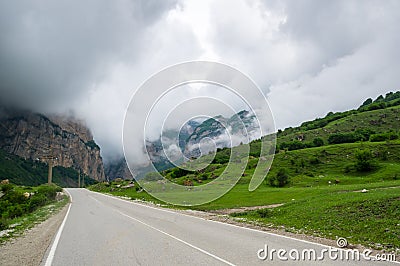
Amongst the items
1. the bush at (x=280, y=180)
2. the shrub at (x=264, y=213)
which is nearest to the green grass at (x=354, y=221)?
the shrub at (x=264, y=213)

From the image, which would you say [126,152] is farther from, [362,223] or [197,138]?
[362,223]

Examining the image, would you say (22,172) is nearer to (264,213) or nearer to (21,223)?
(21,223)

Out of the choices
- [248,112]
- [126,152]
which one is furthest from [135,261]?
Answer: [248,112]

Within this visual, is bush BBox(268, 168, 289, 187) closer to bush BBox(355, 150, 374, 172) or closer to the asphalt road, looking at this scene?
bush BBox(355, 150, 374, 172)

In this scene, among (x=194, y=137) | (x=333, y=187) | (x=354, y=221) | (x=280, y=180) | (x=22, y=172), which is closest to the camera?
(x=354, y=221)

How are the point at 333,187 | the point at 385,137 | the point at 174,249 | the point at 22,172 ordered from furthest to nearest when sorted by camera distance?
the point at 22,172, the point at 385,137, the point at 333,187, the point at 174,249

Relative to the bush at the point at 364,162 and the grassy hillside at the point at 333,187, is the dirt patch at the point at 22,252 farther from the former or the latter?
the bush at the point at 364,162

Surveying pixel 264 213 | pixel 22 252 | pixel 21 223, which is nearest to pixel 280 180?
pixel 264 213

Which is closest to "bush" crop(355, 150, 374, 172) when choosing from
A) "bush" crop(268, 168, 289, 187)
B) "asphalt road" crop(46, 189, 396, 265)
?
"bush" crop(268, 168, 289, 187)

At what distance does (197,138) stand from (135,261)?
34.7 feet

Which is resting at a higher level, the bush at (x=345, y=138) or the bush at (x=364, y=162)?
the bush at (x=345, y=138)

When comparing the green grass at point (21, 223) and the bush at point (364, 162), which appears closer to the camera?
the green grass at point (21, 223)

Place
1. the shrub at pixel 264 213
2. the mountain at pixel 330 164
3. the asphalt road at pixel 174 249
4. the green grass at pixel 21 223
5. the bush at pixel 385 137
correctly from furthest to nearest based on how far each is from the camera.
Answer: the bush at pixel 385 137, the mountain at pixel 330 164, the shrub at pixel 264 213, the green grass at pixel 21 223, the asphalt road at pixel 174 249

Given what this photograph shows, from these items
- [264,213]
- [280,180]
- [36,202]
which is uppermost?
[280,180]
